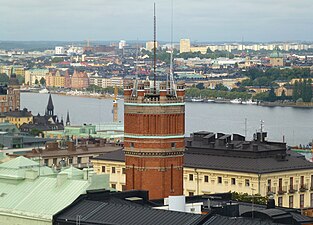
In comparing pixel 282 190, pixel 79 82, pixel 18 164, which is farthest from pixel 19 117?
pixel 79 82

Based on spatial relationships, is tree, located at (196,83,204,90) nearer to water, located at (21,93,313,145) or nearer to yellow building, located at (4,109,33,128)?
water, located at (21,93,313,145)

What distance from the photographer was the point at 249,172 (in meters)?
35.6

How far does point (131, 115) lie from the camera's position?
29297mm

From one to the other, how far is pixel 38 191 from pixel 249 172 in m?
11.4

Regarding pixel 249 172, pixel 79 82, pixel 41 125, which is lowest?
pixel 79 82

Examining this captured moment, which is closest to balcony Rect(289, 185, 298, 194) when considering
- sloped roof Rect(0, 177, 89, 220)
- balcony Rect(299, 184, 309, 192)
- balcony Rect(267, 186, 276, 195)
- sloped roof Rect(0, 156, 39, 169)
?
balcony Rect(299, 184, 309, 192)

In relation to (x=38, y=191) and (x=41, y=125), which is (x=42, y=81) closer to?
(x=41, y=125)

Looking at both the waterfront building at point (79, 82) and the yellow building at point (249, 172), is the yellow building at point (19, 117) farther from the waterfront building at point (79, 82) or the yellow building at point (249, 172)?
the waterfront building at point (79, 82)

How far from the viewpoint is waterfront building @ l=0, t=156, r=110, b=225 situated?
2408 centimetres

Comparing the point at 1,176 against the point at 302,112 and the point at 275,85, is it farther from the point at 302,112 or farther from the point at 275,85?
the point at 275,85

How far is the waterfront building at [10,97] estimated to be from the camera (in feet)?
282

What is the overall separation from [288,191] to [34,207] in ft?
43.3

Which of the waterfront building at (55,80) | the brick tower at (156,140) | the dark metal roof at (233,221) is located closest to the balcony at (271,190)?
the brick tower at (156,140)

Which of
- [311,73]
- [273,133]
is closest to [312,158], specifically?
[273,133]
